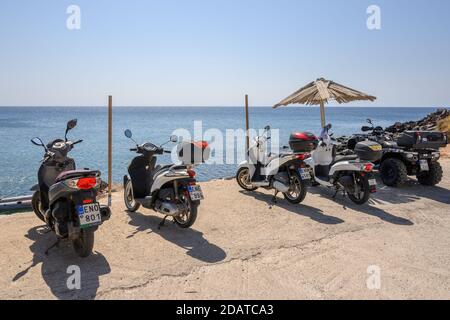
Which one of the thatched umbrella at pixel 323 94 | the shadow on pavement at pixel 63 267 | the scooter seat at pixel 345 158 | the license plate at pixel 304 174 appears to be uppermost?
the thatched umbrella at pixel 323 94

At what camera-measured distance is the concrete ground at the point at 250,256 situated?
11.9ft

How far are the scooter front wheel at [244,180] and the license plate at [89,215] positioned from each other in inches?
172

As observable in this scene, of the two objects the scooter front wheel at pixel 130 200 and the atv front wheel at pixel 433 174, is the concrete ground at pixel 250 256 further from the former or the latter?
the atv front wheel at pixel 433 174

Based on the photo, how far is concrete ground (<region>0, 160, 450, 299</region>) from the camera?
3.62m

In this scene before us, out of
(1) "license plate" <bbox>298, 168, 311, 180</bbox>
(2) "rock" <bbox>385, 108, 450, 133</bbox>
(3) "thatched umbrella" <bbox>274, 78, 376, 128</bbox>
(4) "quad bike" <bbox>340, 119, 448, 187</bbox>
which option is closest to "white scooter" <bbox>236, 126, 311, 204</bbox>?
(1) "license plate" <bbox>298, 168, 311, 180</bbox>

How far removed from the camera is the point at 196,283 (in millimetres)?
3764

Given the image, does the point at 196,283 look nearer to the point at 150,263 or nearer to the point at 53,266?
the point at 150,263

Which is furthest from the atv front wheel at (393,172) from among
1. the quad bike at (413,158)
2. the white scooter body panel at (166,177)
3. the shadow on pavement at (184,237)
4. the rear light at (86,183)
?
the rear light at (86,183)

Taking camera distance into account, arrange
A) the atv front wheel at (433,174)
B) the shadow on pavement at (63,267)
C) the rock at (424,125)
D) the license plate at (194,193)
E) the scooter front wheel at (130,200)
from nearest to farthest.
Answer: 1. the shadow on pavement at (63,267)
2. the license plate at (194,193)
3. the scooter front wheel at (130,200)
4. the atv front wheel at (433,174)
5. the rock at (424,125)

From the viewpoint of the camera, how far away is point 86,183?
4.15m

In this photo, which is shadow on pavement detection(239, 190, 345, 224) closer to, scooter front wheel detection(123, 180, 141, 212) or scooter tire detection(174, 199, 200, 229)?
scooter tire detection(174, 199, 200, 229)

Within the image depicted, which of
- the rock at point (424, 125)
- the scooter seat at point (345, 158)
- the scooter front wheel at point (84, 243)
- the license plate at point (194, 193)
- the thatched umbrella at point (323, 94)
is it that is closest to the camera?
the scooter front wheel at point (84, 243)

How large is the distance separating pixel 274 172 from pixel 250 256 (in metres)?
3.09

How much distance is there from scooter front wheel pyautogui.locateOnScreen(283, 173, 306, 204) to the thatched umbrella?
3.35 metres
